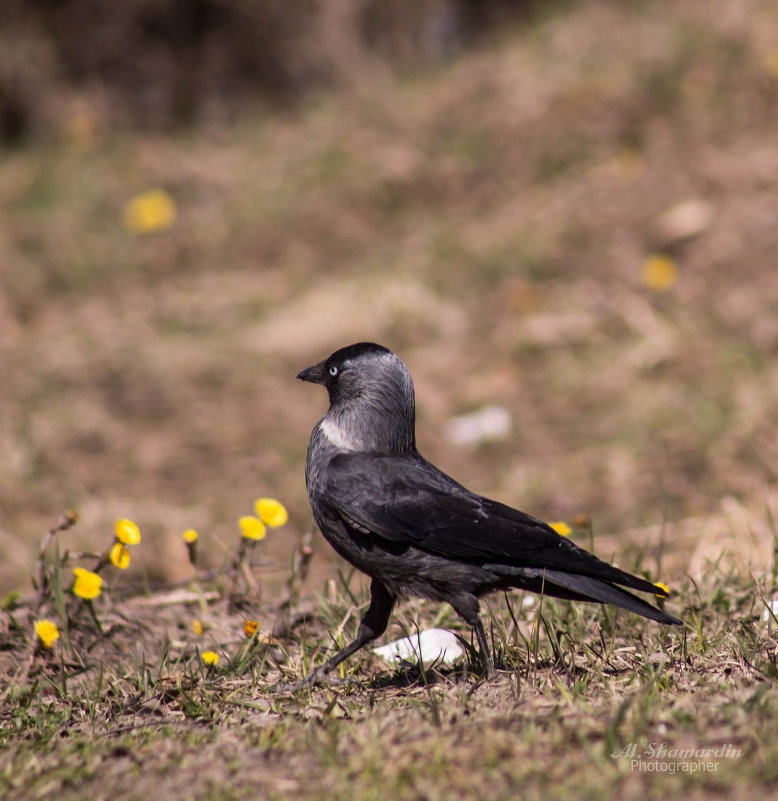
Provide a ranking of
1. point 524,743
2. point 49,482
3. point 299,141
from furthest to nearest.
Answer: point 299,141 < point 49,482 < point 524,743

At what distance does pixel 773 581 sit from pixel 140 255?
6291 millimetres

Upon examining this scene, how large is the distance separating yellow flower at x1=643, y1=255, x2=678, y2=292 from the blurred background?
0.07ft

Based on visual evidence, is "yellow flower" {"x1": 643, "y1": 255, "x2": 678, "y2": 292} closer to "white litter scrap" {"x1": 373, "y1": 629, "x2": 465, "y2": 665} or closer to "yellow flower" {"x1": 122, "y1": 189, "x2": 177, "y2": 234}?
"yellow flower" {"x1": 122, "y1": 189, "x2": 177, "y2": 234}

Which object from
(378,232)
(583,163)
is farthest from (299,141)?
(583,163)

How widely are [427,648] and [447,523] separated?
21.9 inches

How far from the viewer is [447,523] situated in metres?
2.94

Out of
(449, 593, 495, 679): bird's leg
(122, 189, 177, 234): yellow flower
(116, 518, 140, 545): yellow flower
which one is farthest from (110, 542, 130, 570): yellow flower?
(122, 189, 177, 234): yellow flower

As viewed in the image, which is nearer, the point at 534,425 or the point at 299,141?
the point at 534,425

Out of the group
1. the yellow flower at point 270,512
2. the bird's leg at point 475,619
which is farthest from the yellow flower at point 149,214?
the bird's leg at point 475,619

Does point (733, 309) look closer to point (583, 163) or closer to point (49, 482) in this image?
point (583, 163)

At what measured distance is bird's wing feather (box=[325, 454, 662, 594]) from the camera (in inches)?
113

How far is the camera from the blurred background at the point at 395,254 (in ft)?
18.8

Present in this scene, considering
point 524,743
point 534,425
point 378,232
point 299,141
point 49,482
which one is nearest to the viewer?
point 524,743

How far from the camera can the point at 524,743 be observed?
7.68ft
